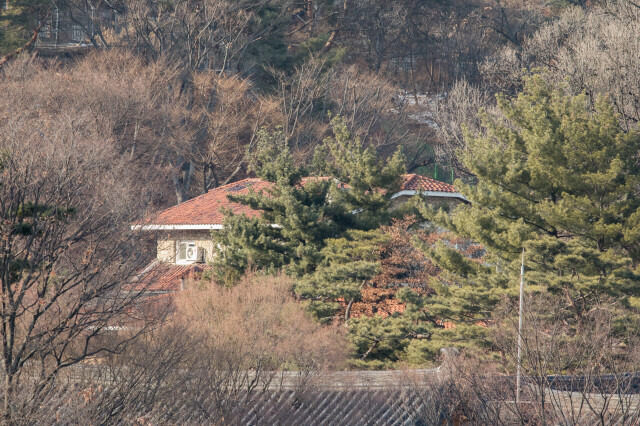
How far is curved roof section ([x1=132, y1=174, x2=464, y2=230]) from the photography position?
31.4 m

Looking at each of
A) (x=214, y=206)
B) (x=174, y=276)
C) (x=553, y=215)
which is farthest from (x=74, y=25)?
(x=553, y=215)

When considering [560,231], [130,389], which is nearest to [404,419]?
[130,389]

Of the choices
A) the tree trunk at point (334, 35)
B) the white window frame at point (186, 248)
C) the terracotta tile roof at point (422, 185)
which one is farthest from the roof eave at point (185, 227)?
the tree trunk at point (334, 35)

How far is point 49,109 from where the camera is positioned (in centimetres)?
3791

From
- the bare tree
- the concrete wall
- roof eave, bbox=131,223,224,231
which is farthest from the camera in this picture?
the concrete wall

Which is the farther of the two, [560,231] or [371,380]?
[560,231]

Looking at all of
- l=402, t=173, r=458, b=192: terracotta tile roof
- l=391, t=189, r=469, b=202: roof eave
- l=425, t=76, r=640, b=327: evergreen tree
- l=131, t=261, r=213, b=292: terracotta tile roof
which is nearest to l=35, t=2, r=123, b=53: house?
l=131, t=261, r=213, b=292: terracotta tile roof

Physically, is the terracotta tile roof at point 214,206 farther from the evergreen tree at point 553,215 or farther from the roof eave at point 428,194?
the evergreen tree at point 553,215

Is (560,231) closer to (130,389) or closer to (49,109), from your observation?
(130,389)

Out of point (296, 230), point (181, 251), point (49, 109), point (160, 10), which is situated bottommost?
point (181, 251)

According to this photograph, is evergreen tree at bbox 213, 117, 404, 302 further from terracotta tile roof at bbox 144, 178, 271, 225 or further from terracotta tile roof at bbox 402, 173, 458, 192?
terracotta tile roof at bbox 144, 178, 271, 225

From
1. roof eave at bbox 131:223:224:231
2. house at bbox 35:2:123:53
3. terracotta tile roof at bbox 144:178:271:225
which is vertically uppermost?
house at bbox 35:2:123:53

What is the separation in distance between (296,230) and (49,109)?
1562cm

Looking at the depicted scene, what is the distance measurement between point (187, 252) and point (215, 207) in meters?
2.10
